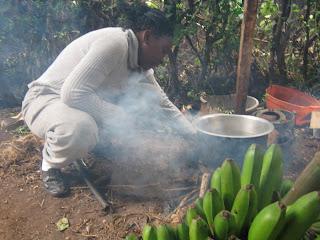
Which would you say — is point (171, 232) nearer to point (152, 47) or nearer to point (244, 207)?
point (244, 207)

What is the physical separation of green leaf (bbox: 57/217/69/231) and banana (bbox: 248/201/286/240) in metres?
1.88

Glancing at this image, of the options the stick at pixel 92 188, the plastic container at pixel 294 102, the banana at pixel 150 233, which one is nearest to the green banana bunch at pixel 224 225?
the banana at pixel 150 233

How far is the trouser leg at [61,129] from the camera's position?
2482 millimetres

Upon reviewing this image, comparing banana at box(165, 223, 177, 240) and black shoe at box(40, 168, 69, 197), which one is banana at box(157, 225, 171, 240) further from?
black shoe at box(40, 168, 69, 197)

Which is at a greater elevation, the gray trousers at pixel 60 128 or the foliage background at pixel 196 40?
the foliage background at pixel 196 40

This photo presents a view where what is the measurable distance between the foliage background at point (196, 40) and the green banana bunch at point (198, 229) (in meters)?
3.61

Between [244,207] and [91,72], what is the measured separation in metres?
1.83

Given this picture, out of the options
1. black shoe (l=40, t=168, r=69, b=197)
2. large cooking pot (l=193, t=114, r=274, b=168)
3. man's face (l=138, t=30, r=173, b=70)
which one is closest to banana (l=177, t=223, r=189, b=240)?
large cooking pot (l=193, t=114, r=274, b=168)

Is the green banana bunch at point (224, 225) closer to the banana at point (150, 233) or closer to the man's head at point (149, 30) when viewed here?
the banana at point (150, 233)

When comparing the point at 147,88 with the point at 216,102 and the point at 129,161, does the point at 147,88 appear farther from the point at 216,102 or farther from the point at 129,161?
the point at 216,102

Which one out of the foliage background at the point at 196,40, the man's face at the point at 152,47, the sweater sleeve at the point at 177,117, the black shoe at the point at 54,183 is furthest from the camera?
the foliage background at the point at 196,40

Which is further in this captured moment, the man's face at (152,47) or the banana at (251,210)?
the man's face at (152,47)

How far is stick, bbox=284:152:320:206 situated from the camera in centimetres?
80

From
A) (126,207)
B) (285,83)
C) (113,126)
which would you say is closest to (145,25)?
(113,126)
